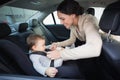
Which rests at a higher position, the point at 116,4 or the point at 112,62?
the point at 116,4

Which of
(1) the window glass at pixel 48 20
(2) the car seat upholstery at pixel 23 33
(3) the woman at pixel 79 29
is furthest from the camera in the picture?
(1) the window glass at pixel 48 20

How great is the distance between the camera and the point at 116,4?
240cm

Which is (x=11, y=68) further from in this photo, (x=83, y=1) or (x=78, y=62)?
(x=83, y=1)

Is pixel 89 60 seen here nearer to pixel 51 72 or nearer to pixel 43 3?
pixel 51 72

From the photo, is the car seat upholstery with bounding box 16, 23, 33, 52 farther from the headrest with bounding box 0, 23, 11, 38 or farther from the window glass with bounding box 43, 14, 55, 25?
the window glass with bounding box 43, 14, 55, 25

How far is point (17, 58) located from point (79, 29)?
0.63m

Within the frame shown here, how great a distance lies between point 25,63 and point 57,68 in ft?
0.86

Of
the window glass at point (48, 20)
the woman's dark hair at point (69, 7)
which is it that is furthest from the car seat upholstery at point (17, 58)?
the window glass at point (48, 20)

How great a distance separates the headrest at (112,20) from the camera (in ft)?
7.60

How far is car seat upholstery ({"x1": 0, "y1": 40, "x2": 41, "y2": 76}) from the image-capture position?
7.75ft

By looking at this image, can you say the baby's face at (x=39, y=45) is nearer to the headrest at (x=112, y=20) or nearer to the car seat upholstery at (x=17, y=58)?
the car seat upholstery at (x=17, y=58)

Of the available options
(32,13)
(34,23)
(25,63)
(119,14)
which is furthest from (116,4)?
(32,13)

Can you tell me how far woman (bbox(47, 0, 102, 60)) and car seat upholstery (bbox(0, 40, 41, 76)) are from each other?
0.18m

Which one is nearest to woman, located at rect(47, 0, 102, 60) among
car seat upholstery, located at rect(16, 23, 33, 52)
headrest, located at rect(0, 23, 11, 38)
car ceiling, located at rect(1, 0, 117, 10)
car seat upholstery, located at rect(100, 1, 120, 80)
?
car seat upholstery, located at rect(100, 1, 120, 80)
